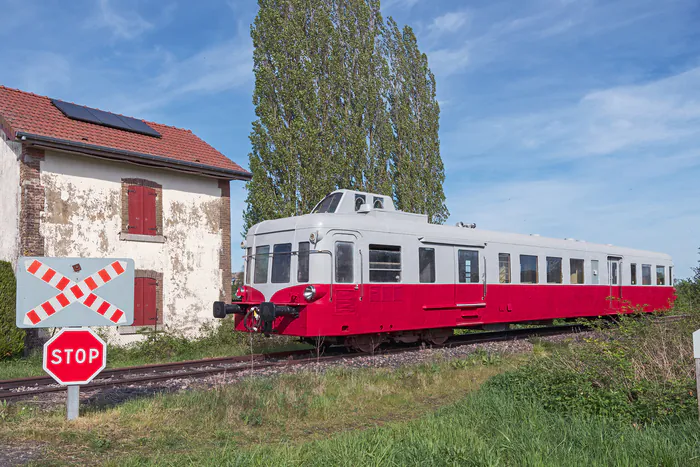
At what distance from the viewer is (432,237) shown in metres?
13.9

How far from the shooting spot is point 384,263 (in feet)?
42.0

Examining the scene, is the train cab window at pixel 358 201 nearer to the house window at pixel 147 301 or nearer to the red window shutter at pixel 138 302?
the house window at pixel 147 301

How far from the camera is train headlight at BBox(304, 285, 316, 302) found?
11688 mm

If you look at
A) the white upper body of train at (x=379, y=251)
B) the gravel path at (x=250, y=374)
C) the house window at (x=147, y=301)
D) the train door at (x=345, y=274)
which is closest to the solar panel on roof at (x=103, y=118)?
the house window at (x=147, y=301)

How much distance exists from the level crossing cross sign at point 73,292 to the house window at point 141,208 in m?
10.1

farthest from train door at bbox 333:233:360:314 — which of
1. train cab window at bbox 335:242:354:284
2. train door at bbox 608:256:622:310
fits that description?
train door at bbox 608:256:622:310

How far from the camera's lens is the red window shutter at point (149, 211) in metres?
16.8

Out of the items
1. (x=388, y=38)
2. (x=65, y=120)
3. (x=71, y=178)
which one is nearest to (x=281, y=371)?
(x=71, y=178)

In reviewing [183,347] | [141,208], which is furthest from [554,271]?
[141,208]

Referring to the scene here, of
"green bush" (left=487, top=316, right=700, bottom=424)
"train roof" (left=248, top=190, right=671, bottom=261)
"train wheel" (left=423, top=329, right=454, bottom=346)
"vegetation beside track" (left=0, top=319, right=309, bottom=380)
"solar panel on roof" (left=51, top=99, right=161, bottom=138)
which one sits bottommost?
"vegetation beside track" (left=0, top=319, right=309, bottom=380)

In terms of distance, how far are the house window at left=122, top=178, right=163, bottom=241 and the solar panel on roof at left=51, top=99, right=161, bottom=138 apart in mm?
2127

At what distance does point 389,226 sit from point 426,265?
4.51 feet

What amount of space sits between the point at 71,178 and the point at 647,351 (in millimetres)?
13758

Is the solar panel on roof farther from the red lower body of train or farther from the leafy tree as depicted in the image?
the red lower body of train
